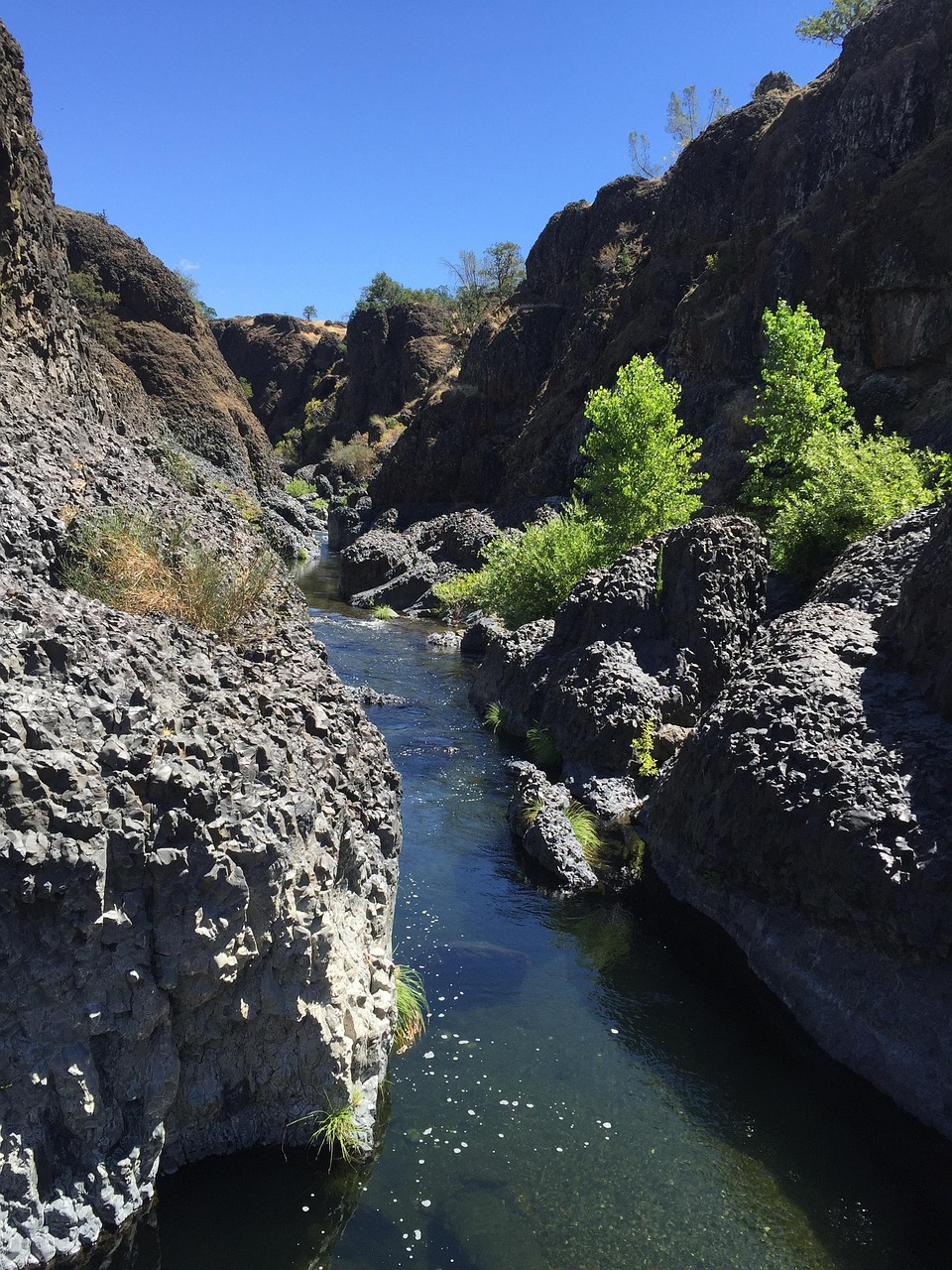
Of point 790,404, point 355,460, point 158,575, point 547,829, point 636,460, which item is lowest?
point 547,829

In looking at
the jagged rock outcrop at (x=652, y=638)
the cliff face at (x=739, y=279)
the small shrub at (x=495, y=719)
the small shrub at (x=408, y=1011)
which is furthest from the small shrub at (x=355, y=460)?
the small shrub at (x=408, y=1011)

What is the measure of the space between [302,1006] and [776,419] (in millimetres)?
21960

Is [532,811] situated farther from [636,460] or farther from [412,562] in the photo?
[412,562]

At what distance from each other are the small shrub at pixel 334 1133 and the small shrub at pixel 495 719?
11848mm

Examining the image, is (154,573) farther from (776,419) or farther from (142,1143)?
(776,419)

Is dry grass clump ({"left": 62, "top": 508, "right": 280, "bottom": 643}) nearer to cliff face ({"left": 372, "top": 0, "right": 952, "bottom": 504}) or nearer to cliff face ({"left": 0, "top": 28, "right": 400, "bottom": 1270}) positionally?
cliff face ({"left": 0, "top": 28, "right": 400, "bottom": 1270})

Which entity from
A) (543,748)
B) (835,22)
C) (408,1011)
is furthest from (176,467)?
(835,22)

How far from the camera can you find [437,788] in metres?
15.0

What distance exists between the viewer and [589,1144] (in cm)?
706

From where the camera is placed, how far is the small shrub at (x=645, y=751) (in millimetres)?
14008

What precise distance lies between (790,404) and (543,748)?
45.8 feet

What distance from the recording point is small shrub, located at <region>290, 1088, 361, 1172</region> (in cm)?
649

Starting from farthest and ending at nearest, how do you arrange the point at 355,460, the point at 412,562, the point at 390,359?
the point at 390,359, the point at 355,460, the point at 412,562

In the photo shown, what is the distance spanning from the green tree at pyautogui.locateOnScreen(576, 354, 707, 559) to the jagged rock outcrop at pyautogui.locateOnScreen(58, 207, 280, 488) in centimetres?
2106
